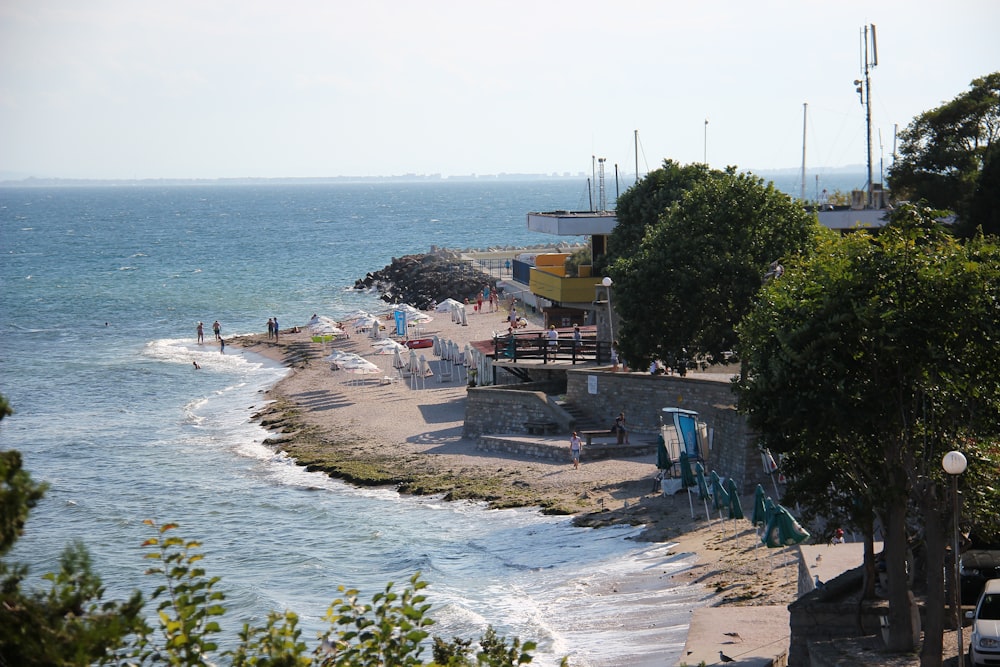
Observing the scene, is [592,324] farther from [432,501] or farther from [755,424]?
[755,424]

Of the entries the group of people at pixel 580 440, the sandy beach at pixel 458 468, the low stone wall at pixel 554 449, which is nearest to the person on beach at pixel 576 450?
the group of people at pixel 580 440

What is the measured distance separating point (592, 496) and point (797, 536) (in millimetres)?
8140

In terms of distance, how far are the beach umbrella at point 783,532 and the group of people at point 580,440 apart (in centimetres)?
1002

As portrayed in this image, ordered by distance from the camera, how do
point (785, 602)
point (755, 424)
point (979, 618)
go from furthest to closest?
point (785, 602)
point (755, 424)
point (979, 618)

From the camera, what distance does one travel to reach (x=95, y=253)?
130875mm

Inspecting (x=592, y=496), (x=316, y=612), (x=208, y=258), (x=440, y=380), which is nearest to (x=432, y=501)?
(x=592, y=496)

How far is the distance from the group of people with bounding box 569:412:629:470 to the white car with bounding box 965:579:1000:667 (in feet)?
54.2

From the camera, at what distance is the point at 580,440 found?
1193 inches

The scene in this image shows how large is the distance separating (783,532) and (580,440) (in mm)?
10989

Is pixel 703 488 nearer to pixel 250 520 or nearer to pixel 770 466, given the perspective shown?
pixel 770 466

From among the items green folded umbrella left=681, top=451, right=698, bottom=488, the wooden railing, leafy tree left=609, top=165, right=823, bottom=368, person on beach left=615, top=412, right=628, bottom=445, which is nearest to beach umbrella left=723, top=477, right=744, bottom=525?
green folded umbrella left=681, top=451, right=698, bottom=488

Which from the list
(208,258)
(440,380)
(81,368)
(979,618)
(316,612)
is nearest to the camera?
(979,618)

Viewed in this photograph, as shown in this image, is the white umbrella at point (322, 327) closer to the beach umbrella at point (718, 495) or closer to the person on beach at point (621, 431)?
the person on beach at point (621, 431)

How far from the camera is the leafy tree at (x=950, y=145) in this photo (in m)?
42.4
